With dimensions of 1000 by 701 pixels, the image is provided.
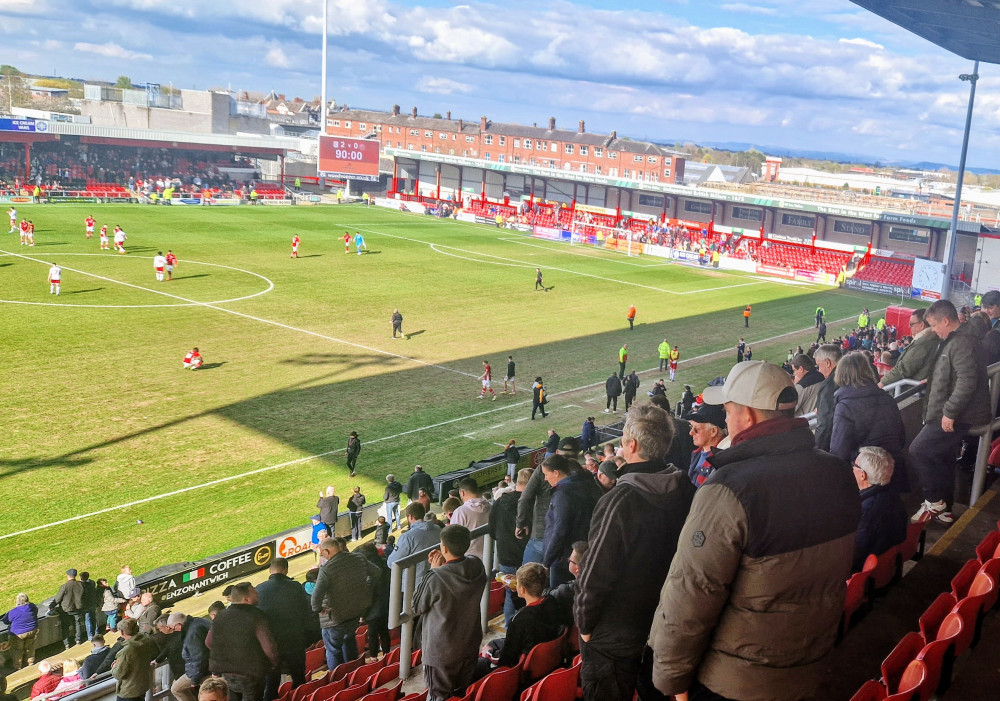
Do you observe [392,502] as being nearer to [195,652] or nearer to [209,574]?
[209,574]

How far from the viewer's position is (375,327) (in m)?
35.5

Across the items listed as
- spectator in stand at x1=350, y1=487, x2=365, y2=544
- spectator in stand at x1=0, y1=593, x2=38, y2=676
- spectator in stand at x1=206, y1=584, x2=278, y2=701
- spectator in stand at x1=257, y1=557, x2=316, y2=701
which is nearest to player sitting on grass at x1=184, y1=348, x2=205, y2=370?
spectator in stand at x1=350, y1=487, x2=365, y2=544

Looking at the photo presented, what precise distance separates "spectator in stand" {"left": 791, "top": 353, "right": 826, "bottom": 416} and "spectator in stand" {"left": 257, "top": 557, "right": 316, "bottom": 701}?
566 cm

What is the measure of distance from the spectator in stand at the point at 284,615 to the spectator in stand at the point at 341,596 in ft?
0.53

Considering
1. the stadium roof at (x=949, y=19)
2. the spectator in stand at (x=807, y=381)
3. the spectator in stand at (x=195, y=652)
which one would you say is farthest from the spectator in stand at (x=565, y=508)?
the stadium roof at (x=949, y=19)

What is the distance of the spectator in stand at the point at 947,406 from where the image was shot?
8.38 metres

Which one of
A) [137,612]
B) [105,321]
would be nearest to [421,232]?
[105,321]

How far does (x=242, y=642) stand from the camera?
7051 mm

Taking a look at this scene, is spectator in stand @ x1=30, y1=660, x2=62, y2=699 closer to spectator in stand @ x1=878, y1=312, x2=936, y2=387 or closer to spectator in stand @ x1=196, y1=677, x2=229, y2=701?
spectator in stand @ x1=196, y1=677, x2=229, y2=701

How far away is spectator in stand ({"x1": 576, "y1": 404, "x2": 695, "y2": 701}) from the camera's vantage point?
4645 millimetres

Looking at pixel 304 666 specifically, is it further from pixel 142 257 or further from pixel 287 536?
pixel 142 257

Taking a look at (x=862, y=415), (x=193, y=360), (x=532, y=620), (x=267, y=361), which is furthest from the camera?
(x=267, y=361)

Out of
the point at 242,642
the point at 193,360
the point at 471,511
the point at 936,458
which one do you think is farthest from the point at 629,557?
the point at 193,360

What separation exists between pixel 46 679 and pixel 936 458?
1002cm
